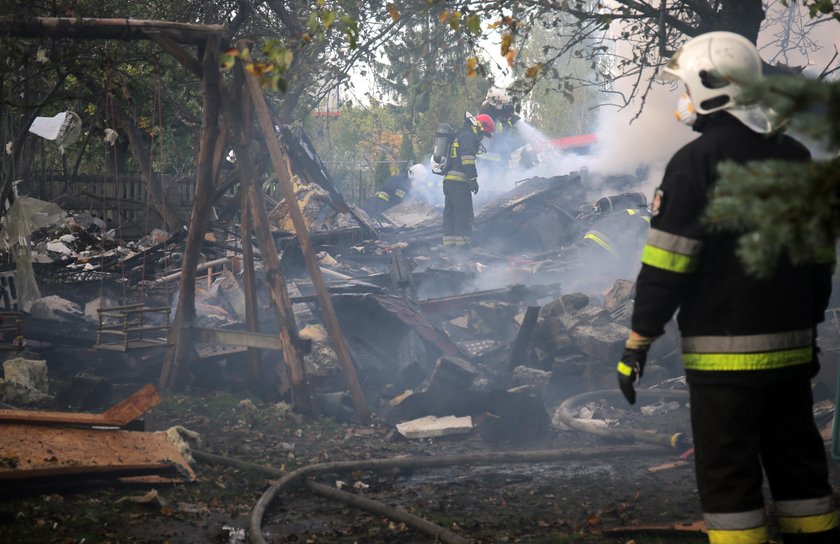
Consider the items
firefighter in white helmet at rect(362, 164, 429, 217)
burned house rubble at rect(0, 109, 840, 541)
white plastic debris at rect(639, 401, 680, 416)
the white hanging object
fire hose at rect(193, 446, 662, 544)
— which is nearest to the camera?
fire hose at rect(193, 446, 662, 544)

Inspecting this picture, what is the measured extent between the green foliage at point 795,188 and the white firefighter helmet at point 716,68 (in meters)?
1.64

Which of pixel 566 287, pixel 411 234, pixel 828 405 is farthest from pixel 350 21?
Result: pixel 411 234

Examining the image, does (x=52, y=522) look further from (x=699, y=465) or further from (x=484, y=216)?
(x=484, y=216)

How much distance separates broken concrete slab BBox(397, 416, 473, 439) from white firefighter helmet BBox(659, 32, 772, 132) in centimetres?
445

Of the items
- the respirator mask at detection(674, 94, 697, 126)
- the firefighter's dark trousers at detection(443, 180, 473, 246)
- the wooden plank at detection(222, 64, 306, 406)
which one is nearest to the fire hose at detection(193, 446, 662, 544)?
the wooden plank at detection(222, 64, 306, 406)

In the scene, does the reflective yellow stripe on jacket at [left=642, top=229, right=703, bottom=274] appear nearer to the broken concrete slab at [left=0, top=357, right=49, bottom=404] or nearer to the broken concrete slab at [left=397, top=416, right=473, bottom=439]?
the broken concrete slab at [left=397, top=416, right=473, bottom=439]

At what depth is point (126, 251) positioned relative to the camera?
11406mm

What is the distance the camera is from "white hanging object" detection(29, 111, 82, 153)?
8805 millimetres

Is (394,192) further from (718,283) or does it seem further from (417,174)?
(718,283)

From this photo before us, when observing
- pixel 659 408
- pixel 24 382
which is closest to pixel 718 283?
pixel 659 408

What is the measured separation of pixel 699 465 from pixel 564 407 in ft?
14.3

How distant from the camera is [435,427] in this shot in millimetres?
7121

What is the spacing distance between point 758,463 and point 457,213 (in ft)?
34.4

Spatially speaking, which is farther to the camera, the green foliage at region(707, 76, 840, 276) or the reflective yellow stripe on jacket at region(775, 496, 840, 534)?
the reflective yellow stripe on jacket at region(775, 496, 840, 534)
